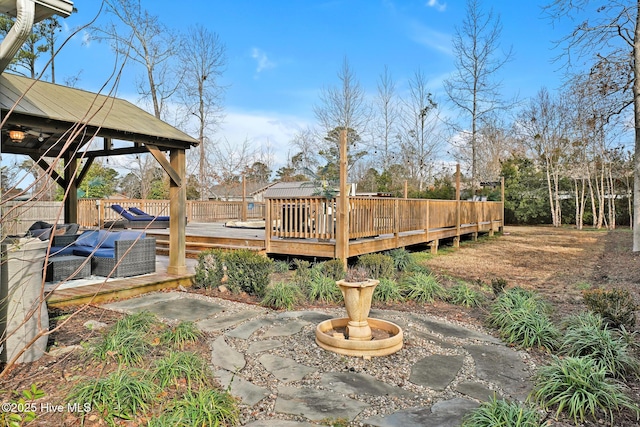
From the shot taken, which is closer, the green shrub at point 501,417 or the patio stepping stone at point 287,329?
the green shrub at point 501,417

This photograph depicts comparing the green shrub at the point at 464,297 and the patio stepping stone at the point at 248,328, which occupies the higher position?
the green shrub at the point at 464,297

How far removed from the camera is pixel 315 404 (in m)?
2.52

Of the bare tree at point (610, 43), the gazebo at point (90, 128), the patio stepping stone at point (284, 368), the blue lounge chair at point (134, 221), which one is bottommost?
the patio stepping stone at point (284, 368)

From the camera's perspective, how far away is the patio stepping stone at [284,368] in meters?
2.94

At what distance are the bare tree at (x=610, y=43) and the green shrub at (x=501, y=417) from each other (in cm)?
928

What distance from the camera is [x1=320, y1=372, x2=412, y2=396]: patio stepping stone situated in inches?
106

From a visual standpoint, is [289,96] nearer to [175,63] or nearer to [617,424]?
[175,63]

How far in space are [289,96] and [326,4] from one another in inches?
422

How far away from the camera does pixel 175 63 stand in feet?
71.2

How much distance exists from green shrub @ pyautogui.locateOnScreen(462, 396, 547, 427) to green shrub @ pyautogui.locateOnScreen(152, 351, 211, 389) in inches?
66.6

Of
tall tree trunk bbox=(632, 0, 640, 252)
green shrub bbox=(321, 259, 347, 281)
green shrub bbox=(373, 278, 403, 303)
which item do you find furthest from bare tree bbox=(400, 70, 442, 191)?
green shrub bbox=(373, 278, 403, 303)

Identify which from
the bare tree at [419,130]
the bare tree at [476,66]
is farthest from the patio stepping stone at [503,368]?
the bare tree at [419,130]

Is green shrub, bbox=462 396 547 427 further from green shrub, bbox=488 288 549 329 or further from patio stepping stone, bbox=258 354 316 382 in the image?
green shrub, bbox=488 288 549 329

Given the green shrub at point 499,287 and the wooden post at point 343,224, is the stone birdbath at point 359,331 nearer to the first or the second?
the green shrub at point 499,287
